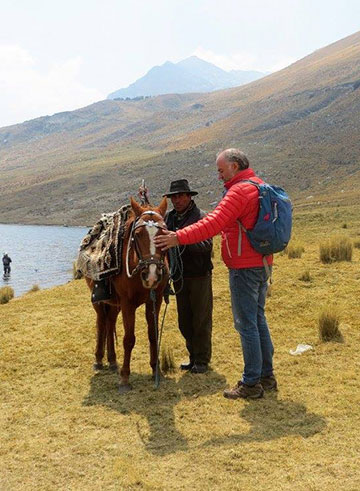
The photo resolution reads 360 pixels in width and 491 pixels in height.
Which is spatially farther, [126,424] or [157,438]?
[126,424]

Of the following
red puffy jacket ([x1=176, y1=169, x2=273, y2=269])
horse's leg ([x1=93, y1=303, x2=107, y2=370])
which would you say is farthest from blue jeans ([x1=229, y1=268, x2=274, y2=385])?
horse's leg ([x1=93, y1=303, x2=107, y2=370])

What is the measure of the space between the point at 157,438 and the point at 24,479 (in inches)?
48.0

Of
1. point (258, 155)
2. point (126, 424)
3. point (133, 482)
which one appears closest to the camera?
point (133, 482)

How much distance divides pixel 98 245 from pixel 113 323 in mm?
1175

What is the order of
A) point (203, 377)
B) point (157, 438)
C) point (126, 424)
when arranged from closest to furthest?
point (157, 438)
point (126, 424)
point (203, 377)

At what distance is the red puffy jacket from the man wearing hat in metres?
1.13

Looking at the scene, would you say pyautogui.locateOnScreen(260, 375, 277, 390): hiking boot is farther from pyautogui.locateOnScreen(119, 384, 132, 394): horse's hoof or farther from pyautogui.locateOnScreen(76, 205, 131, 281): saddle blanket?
pyautogui.locateOnScreen(76, 205, 131, 281): saddle blanket

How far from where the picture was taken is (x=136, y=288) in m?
5.49

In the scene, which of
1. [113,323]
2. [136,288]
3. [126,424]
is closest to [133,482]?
[126,424]

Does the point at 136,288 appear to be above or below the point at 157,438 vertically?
above

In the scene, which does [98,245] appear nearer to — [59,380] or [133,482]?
[59,380]

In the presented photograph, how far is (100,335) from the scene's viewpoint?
6520 mm

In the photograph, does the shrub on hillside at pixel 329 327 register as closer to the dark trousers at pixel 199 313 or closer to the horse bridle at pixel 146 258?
the dark trousers at pixel 199 313

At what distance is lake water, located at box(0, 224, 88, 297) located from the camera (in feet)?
82.7
